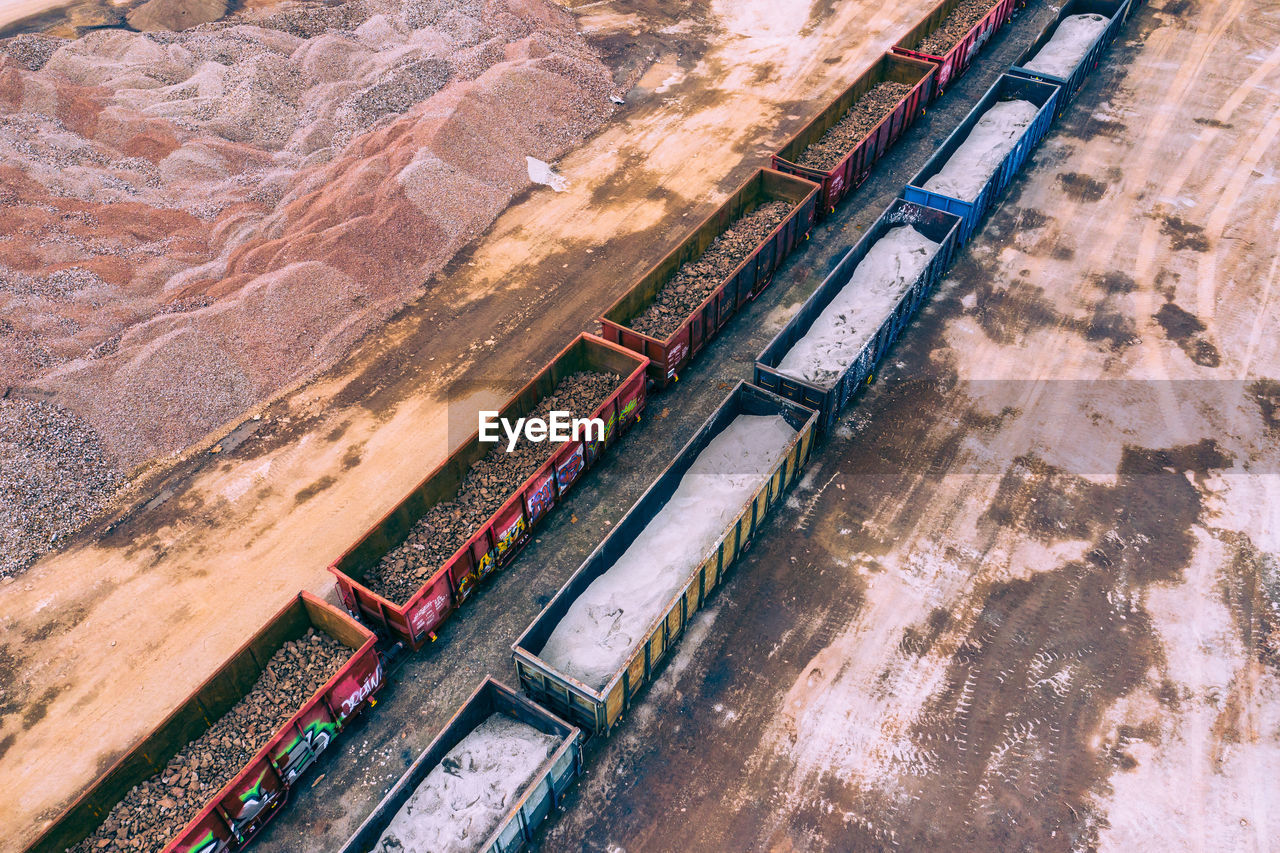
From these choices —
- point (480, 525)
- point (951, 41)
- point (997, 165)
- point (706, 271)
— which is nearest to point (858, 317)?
point (706, 271)

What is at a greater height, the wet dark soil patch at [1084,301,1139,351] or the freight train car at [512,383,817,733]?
the freight train car at [512,383,817,733]

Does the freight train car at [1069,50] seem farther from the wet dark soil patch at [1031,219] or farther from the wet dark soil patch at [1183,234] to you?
the wet dark soil patch at [1183,234]

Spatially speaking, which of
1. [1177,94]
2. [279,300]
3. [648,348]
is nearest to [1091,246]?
[1177,94]

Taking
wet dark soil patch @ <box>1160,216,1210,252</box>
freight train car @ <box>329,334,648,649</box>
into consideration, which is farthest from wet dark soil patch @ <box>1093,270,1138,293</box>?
freight train car @ <box>329,334,648,649</box>

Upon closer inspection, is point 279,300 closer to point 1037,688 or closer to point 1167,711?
point 1037,688

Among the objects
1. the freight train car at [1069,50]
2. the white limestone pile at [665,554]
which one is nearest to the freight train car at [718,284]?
the white limestone pile at [665,554]

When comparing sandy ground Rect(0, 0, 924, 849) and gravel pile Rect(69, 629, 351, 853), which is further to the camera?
sandy ground Rect(0, 0, 924, 849)

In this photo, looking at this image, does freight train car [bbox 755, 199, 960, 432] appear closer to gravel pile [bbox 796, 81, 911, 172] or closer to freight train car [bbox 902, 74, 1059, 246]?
freight train car [bbox 902, 74, 1059, 246]
